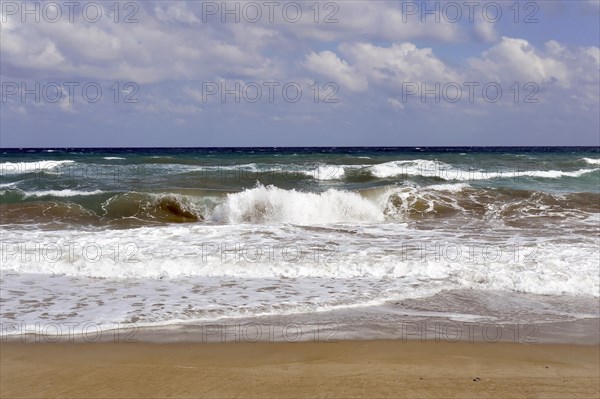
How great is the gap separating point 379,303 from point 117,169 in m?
23.6

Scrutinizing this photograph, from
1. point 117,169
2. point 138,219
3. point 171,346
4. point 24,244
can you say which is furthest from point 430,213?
point 117,169

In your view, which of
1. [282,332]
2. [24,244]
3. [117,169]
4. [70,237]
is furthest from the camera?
[117,169]

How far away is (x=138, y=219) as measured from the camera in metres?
15.7

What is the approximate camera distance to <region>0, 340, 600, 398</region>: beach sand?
4.68 meters

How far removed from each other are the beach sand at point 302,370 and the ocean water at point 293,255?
2.99 feet

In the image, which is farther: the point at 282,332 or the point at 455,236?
the point at 455,236

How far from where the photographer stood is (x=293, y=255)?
32.6ft

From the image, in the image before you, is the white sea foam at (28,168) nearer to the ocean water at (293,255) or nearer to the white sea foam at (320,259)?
the ocean water at (293,255)

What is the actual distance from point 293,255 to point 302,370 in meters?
4.80

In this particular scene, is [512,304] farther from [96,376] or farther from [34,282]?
[34,282]

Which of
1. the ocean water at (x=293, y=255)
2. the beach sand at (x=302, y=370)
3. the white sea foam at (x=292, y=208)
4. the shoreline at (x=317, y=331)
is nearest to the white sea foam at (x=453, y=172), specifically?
the ocean water at (x=293, y=255)

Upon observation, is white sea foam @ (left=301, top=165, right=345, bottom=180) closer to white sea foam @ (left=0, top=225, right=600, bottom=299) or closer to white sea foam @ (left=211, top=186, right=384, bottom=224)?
white sea foam @ (left=211, top=186, right=384, bottom=224)

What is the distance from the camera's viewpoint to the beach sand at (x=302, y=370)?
4.68 meters

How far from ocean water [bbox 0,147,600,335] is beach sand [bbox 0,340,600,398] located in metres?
0.91
